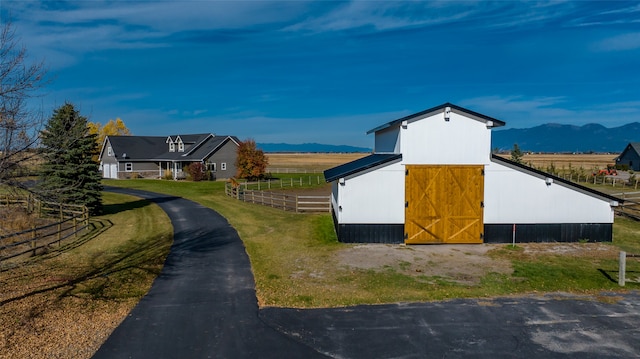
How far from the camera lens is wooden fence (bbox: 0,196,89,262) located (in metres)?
16.0

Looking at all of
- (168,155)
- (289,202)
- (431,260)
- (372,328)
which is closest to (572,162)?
(168,155)

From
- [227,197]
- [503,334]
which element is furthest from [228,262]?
[227,197]

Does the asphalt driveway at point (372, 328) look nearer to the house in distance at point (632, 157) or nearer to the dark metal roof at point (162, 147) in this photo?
the dark metal roof at point (162, 147)

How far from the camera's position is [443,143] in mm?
18344

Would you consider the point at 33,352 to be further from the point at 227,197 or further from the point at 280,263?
the point at 227,197

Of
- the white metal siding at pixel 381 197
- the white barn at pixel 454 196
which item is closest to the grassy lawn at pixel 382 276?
the white barn at pixel 454 196

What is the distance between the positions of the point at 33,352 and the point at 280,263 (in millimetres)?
8323

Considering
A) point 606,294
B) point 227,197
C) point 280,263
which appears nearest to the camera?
point 606,294

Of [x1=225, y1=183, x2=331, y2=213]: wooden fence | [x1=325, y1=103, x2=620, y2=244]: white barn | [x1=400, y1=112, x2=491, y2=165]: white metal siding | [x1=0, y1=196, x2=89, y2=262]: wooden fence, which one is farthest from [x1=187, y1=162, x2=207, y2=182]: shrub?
[x1=400, y1=112, x2=491, y2=165]: white metal siding

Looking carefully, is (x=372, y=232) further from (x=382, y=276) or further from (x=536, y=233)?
(x=536, y=233)

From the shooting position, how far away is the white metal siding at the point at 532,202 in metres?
18.5

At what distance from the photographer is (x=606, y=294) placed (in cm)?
1184

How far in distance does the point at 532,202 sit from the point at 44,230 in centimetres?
2470

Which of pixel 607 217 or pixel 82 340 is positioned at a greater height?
pixel 607 217
